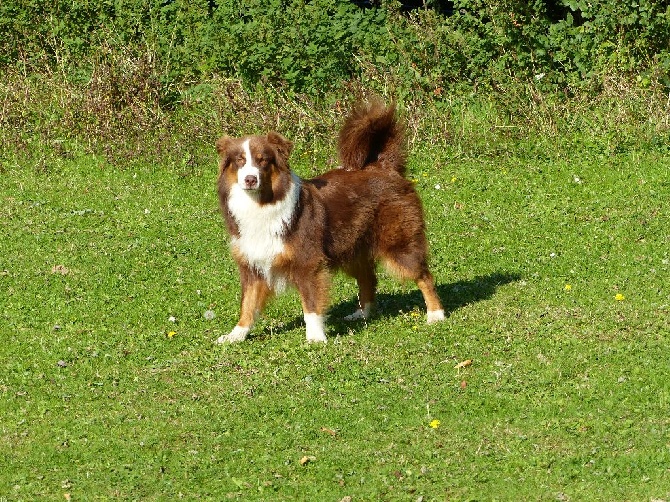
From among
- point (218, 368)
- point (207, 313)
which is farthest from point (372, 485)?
point (207, 313)

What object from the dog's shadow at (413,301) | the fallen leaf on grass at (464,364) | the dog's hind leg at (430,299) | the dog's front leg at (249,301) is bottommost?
the dog's shadow at (413,301)

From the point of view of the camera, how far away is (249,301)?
882cm

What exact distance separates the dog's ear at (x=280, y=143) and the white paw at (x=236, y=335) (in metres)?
1.32

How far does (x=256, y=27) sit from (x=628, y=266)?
603 centimetres

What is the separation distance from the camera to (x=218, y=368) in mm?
8125

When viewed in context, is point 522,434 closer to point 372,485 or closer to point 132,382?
point 372,485

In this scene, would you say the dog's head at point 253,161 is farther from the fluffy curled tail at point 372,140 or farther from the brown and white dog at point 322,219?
the fluffy curled tail at point 372,140

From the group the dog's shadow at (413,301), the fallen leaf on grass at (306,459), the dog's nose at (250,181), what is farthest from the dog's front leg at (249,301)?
the fallen leaf on grass at (306,459)

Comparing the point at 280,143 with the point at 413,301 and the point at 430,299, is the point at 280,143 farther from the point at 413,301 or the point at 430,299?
Answer: the point at 413,301

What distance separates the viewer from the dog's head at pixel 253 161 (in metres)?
8.24

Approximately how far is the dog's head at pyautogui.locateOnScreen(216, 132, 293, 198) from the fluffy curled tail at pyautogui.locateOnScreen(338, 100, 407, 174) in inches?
35.5

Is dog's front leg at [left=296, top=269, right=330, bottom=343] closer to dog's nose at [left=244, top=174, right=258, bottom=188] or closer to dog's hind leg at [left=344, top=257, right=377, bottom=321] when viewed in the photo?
dog's hind leg at [left=344, top=257, right=377, bottom=321]

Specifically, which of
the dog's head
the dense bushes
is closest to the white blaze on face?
the dog's head

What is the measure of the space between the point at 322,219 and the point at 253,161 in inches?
29.2
